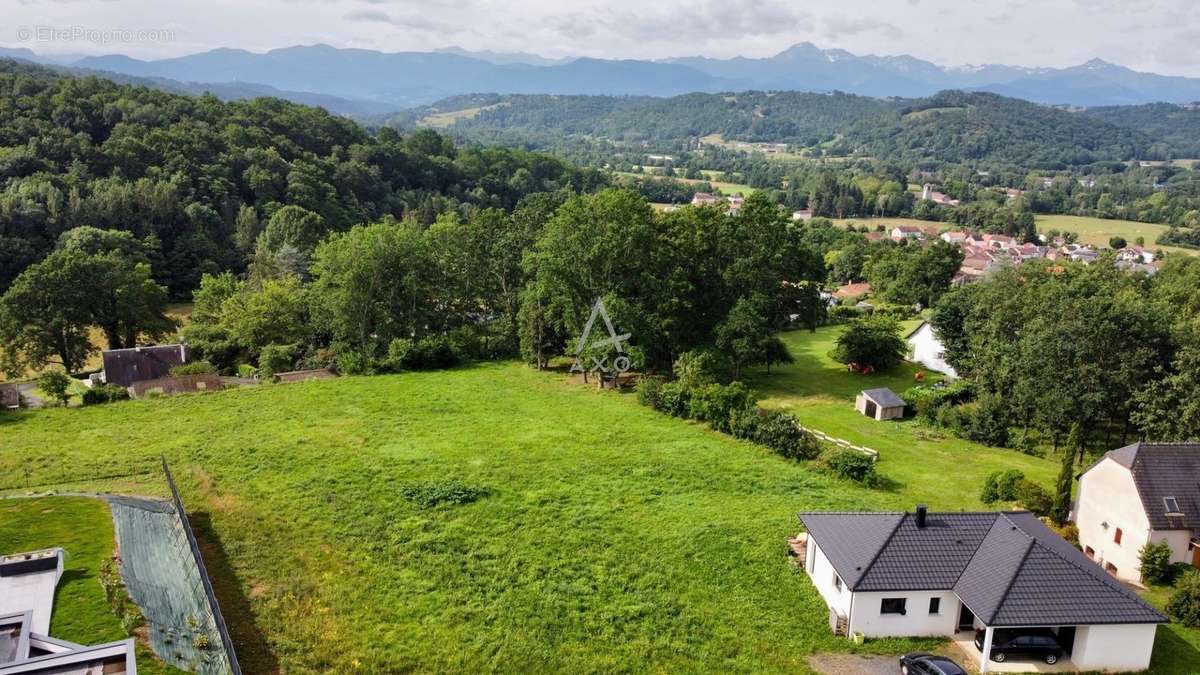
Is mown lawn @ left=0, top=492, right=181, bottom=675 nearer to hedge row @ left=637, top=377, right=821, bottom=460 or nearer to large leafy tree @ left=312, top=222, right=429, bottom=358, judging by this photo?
large leafy tree @ left=312, top=222, right=429, bottom=358

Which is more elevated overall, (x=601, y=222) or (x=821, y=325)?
(x=601, y=222)

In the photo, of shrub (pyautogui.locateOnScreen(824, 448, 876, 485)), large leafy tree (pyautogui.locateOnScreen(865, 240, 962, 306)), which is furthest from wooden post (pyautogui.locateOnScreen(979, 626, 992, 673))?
large leafy tree (pyautogui.locateOnScreen(865, 240, 962, 306))

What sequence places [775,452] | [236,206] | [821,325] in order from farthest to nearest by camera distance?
[236,206] → [821,325] → [775,452]

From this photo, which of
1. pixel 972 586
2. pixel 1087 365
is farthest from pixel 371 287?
pixel 1087 365

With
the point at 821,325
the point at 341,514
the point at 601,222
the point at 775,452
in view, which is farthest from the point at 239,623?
the point at 821,325

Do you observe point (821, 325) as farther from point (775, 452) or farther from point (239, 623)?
point (239, 623)

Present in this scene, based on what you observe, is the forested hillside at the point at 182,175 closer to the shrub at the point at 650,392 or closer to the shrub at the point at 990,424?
the shrub at the point at 650,392

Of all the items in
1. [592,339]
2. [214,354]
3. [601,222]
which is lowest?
[214,354]
